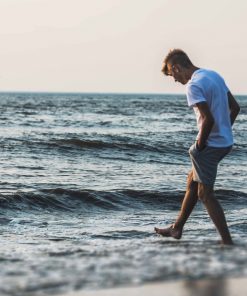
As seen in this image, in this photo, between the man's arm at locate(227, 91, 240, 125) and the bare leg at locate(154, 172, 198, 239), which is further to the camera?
→ the bare leg at locate(154, 172, 198, 239)

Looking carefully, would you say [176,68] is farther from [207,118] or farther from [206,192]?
[206,192]

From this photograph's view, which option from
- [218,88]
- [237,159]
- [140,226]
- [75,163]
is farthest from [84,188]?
[237,159]

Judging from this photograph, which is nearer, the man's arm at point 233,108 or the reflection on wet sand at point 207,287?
the reflection on wet sand at point 207,287

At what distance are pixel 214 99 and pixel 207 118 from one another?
20 cm

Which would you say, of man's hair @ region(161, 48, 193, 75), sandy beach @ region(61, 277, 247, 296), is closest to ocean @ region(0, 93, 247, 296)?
sandy beach @ region(61, 277, 247, 296)

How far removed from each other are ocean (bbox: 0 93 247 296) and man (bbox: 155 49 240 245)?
43 cm

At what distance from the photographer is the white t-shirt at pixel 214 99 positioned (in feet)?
17.7

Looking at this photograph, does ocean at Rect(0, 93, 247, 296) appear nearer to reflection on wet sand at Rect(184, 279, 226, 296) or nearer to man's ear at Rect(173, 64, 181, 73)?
reflection on wet sand at Rect(184, 279, 226, 296)

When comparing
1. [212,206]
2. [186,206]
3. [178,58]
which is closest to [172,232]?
[186,206]

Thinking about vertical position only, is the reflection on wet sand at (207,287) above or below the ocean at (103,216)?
above

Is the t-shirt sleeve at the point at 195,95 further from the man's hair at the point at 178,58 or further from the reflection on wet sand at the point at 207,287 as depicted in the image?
the reflection on wet sand at the point at 207,287

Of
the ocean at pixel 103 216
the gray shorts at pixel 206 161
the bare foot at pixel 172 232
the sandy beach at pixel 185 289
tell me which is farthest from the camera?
the bare foot at pixel 172 232

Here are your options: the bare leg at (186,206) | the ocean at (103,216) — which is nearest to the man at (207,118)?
the bare leg at (186,206)

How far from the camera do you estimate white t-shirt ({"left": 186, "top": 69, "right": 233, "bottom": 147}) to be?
17.7ft
